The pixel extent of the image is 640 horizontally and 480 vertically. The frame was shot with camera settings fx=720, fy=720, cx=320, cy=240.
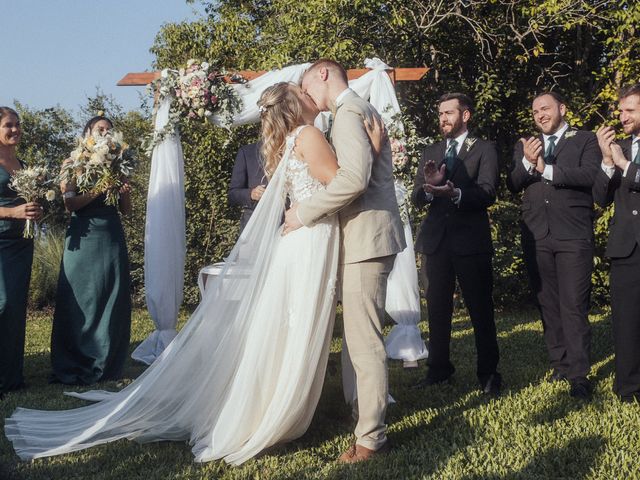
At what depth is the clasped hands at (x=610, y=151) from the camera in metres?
5.01

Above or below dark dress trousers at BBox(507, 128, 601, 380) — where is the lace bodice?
above

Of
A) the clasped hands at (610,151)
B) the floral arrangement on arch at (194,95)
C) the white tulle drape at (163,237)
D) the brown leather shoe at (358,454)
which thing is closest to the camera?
the brown leather shoe at (358,454)

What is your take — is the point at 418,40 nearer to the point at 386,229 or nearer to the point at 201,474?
the point at 386,229

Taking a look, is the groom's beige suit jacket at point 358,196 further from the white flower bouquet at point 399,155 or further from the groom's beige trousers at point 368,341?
the white flower bouquet at point 399,155

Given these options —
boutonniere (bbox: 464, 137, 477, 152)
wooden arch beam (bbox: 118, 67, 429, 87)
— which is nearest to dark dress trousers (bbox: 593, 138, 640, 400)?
boutonniere (bbox: 464, 137, 477, 152)

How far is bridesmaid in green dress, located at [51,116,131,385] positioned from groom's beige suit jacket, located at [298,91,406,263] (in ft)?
10.5

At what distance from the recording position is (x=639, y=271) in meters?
5.11

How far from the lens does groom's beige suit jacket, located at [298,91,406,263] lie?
3867 millimetres

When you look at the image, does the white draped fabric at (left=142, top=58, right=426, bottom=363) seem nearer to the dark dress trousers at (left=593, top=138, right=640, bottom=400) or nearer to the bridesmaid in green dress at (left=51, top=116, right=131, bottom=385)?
the bridesmaid in green dress at (left=51, top=116, right=131, bottom=385)

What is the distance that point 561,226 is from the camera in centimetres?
562

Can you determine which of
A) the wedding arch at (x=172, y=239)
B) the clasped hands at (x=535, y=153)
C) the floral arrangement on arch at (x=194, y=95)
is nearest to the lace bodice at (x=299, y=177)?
the clasped hands at (x=535, y=153)

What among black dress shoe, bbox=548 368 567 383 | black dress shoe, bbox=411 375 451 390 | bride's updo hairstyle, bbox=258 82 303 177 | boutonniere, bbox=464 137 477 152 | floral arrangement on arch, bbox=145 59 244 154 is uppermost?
floral arrangement on arch, bbox=145 59 244 154

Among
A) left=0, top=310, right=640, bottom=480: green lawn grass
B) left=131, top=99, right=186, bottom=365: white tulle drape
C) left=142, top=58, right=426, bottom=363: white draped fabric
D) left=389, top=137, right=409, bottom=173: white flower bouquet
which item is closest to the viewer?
left=0, top=310, right=640, bottom=480: green lawn grass

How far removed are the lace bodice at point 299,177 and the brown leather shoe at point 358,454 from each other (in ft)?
4.80
